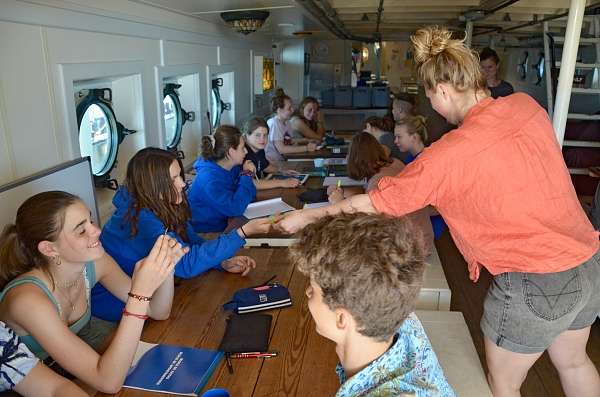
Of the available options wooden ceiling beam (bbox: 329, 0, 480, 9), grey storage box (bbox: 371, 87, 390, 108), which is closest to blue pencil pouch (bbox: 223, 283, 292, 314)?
wooden ceiling beam (bbox: 329, 0, 480, 9)

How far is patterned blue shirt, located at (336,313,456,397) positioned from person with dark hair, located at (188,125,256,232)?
6.94 ft

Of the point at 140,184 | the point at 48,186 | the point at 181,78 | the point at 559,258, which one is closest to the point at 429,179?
the point at 559,258

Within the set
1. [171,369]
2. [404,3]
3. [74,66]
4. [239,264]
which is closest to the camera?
[171,369]

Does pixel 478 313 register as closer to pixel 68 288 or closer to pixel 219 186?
pixel 219 186

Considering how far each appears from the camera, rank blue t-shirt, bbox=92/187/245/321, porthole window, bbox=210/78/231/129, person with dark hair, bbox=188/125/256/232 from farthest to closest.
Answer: porthole window, bbox=210/78/231/129 → person with dark hair, bbox=188/125/256/232 → blue t-shirt, bbox=92/187/245/321

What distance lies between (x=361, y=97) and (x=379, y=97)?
308 mm

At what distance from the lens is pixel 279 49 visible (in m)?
8.26

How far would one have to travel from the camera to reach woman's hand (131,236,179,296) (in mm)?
1420

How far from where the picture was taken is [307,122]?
6445 millimetres

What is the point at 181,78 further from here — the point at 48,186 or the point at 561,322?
the point at 561,322

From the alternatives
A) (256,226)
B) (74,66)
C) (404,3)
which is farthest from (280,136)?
(256,226)

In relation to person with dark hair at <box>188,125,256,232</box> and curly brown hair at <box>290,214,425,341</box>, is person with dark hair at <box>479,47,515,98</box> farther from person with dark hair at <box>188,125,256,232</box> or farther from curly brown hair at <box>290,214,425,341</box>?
curly brown hair at <box>290,214,425,341</box>

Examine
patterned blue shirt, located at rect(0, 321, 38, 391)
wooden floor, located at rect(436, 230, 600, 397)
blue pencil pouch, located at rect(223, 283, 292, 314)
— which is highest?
patterned blue shirt, located at rect(0, 321, 38, 391)

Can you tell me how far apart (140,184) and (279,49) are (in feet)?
22.1
